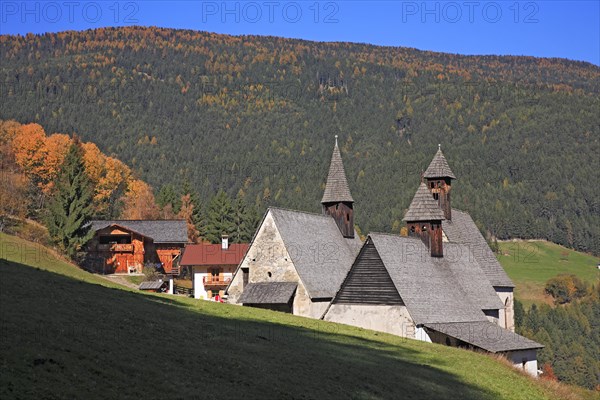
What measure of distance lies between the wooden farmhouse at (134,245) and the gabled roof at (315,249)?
33.4 meters

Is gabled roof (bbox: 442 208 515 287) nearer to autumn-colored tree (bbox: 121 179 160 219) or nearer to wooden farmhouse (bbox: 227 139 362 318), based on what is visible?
wooden farmhouse (bbox: 227 139 362 318)

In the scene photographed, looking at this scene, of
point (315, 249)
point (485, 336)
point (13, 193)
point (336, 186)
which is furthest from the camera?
point (13, 193)

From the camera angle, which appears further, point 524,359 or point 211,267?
point 211,267

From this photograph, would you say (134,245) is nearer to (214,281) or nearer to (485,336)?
(214,281)

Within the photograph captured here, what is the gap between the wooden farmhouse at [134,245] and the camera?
283 ft

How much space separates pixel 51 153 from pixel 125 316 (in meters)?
78.8

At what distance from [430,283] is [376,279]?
4.60 m

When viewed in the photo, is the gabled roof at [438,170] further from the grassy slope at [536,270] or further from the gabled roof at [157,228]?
the grassy slope at [536,270]

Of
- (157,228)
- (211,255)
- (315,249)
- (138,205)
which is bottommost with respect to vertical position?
(315,249)

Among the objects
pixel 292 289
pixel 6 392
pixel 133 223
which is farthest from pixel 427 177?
pixel 6 392

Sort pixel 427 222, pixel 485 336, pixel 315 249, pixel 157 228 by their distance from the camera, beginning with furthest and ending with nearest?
1. pixel 157 228
2. pixel 427 222
3. pixel 315 249
4. pixel 485 336

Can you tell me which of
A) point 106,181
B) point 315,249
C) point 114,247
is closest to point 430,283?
point 315,249

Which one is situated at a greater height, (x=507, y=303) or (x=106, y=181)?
(x=106, y=181)

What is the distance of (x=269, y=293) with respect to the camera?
52.9 m
